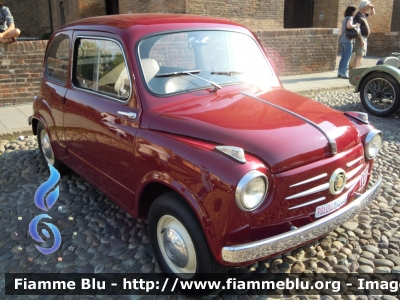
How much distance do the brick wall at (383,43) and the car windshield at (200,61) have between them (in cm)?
1728

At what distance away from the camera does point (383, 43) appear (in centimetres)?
1836

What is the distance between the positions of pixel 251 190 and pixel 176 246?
2.33ft

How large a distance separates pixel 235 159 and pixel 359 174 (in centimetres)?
117

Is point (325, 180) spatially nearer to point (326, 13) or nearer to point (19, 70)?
point (19, 70)

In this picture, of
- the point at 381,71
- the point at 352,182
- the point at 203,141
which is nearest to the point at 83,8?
the point at 381,71

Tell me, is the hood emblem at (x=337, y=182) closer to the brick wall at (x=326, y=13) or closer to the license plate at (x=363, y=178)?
the license plate at (x=363, y=178)

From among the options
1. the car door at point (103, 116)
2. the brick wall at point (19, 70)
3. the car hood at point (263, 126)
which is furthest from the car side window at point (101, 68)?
the brick wall at point (19, 70)

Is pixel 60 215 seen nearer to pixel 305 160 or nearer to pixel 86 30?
pixel 86 30

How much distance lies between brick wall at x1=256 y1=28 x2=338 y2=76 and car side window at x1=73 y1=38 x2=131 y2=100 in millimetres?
8180

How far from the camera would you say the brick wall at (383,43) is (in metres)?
17.9

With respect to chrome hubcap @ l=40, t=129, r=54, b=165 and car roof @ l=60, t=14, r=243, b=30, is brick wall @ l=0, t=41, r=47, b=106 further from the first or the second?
car roof @ l=60, t=14, r=243, b=30

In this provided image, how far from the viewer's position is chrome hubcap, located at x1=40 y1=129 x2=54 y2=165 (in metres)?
4.54

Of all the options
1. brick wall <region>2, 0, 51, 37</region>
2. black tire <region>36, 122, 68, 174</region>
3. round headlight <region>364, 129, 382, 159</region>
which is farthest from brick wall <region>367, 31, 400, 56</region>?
brick wall <region>2, 0, 51, 37</region>

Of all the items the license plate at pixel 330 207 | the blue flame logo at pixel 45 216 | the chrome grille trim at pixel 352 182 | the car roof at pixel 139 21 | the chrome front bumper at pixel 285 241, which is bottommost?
the blue flame logo at pixel 45 216
